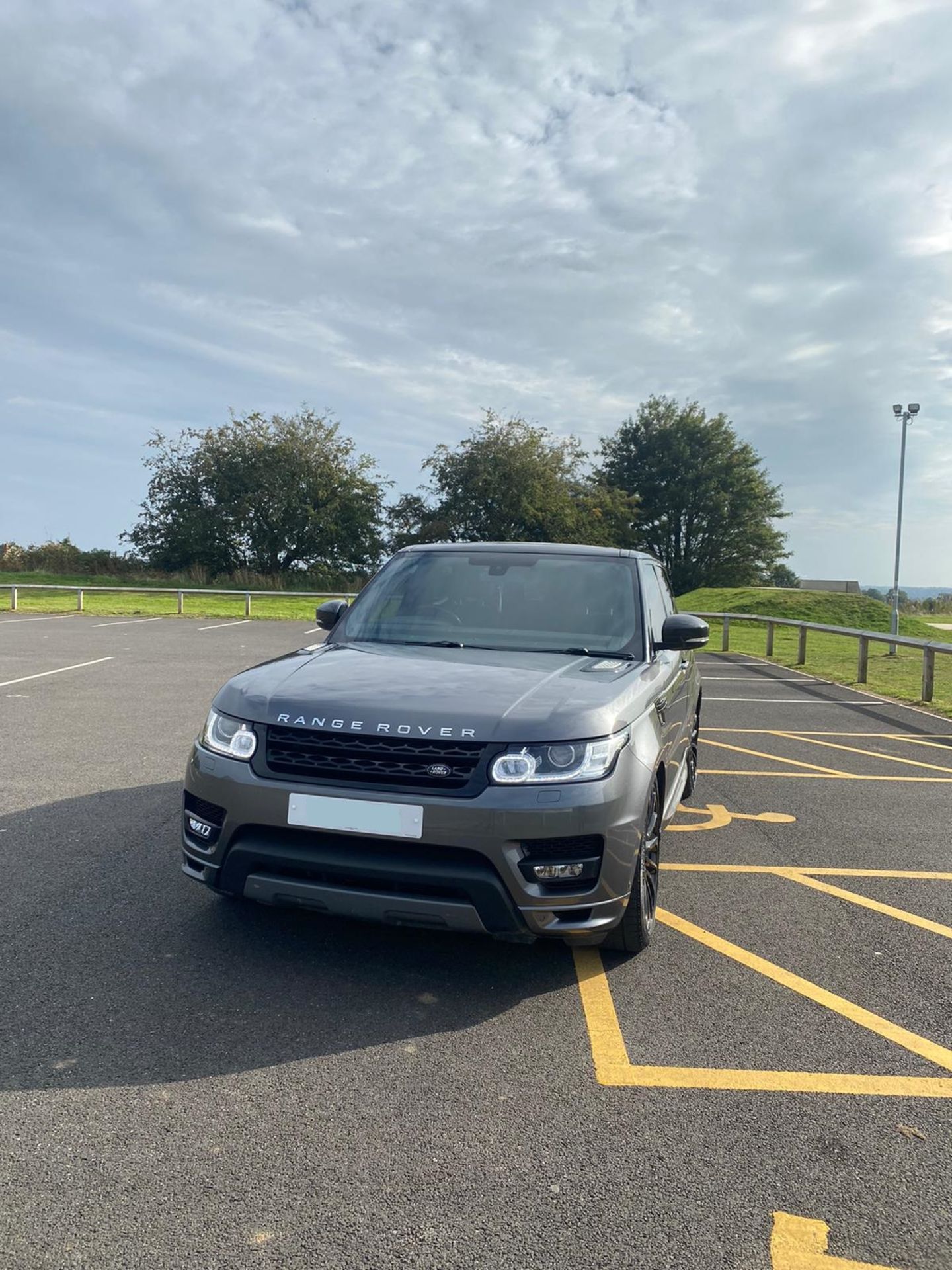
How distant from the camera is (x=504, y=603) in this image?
481 cm

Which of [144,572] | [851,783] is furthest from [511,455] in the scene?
[851,783]

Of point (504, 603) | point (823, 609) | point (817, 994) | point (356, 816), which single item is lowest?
point (817, 994)

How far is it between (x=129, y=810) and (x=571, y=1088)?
3.84 meters

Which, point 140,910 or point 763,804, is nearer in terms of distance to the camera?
point 140,910

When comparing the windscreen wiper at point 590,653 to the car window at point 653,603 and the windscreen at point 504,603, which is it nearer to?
the windscreen at point 504,603

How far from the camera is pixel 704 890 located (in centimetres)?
471

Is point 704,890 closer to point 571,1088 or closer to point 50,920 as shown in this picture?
point 571,1088

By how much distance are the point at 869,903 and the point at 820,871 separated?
490 millimetres

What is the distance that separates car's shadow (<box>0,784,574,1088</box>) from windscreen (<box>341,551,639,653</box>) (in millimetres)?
1439

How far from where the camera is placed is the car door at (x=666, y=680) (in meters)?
4.29

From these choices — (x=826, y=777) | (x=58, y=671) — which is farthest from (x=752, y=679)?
(x=58, y=671)

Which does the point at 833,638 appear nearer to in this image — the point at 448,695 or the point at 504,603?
the point at 504,603

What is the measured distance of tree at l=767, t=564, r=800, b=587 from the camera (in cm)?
6019

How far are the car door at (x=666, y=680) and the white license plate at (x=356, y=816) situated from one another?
1.35m
